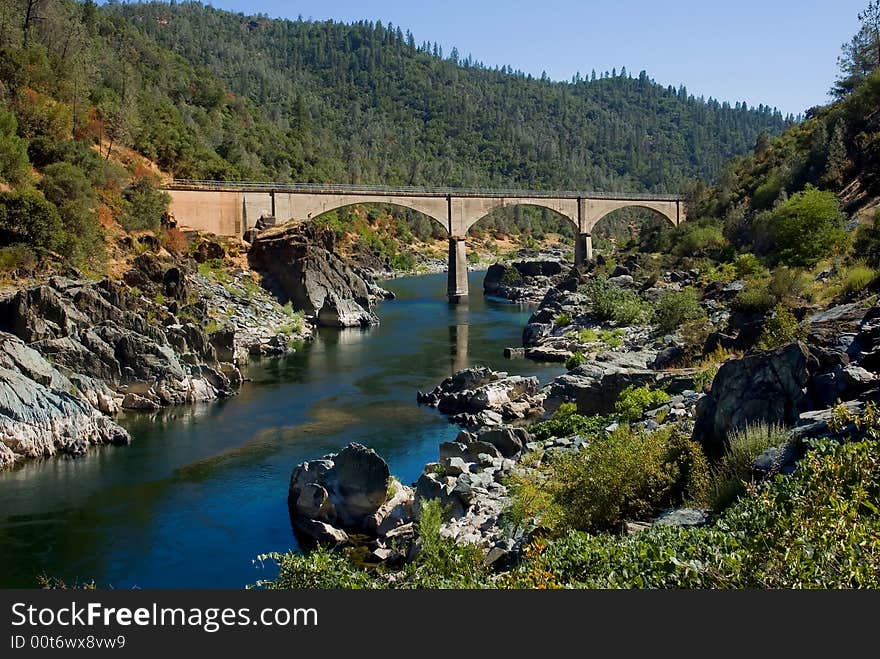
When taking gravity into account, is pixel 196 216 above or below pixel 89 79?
below

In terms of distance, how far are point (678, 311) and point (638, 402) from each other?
43.1 feet

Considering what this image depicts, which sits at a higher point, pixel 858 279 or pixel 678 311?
pixel 858 279

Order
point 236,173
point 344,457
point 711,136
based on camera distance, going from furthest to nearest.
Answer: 1. point 711,136
2. point 236,173
3. point 344,457

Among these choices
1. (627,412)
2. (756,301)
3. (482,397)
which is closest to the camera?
(627,412)


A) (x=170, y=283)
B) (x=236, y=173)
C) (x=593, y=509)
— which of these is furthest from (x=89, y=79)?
(x=593, y=509)

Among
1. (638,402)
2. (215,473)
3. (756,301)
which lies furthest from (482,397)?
(756,301)

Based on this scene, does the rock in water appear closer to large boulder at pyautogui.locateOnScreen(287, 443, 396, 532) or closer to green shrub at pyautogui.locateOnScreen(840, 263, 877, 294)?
green shrub at pyautogui.locateOnScreen(840, 263, 877, 294)

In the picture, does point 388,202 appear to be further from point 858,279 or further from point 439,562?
point 439,562

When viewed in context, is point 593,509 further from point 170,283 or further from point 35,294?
point 170,283

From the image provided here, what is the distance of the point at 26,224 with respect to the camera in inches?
1247

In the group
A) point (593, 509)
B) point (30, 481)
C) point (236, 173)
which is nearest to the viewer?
point (593, 509)

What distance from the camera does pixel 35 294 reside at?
1046 inches

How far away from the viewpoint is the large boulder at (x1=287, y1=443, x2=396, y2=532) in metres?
16.9

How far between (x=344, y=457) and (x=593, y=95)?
187 meters
